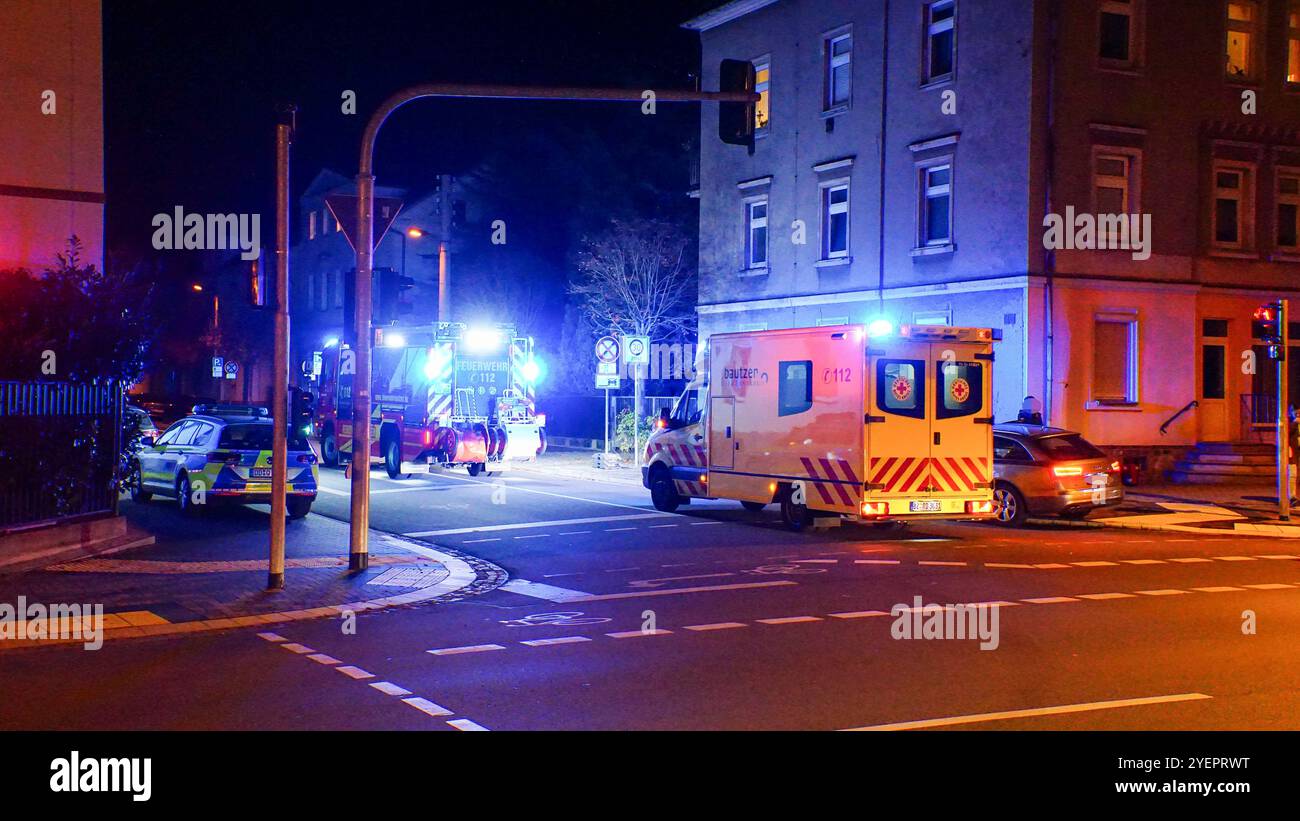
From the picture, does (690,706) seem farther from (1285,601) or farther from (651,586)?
(1285,601)

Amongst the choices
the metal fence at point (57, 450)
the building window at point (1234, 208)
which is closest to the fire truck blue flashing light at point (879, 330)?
the metal fence at point (57, 450)

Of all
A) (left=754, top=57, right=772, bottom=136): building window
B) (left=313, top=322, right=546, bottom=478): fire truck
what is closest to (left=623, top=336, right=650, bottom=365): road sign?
(left=313, top=322, right=546, bottom=478): fire truck

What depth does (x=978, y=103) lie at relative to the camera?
92.9 ft

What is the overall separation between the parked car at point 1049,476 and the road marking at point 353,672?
515 inches

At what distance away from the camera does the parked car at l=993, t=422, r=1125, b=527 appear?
2042cm

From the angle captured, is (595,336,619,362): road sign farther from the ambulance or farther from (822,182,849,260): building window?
the ambulance

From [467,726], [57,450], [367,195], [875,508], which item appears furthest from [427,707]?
[875,508]

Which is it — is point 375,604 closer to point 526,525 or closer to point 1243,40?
point 526,525

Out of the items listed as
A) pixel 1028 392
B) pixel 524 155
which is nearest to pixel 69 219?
pixel 1028 392

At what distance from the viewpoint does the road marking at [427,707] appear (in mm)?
7957

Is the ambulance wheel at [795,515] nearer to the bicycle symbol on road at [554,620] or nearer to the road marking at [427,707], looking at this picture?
the bicycle symbol on road at [554,620]

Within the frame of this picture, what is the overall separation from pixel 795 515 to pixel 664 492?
12.2 feet

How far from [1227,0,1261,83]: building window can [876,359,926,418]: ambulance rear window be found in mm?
16624
